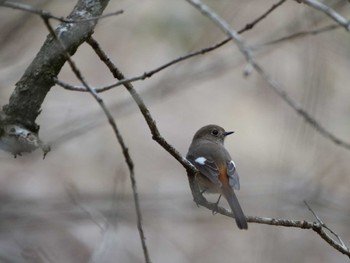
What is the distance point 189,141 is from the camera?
921 centimetres

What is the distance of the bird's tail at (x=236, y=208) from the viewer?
3990 millimetres

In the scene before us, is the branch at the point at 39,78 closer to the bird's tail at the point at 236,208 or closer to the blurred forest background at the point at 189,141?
the blurred forest background at the point at 189,141

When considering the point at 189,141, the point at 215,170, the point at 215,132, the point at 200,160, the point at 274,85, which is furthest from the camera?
the point at 189,141

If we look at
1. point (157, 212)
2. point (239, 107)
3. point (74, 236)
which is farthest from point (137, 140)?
point (157, 212)

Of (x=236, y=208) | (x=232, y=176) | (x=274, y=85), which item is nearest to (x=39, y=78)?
(x=274, y=85)

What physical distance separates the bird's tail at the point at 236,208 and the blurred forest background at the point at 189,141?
0.22 m

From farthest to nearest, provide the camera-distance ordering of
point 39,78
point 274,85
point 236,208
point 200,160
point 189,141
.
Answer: point 189,141 → point 200,160 → point 236,208 → point 39,78 → point 274,85

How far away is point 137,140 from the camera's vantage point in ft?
30.9

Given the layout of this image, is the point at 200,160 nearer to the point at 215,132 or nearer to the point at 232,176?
the point at 232,176

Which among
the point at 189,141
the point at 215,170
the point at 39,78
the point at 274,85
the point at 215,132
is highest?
the point at 189,141

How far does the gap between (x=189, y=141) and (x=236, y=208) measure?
501 cm

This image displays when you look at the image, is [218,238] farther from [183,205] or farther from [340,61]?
[183,205]

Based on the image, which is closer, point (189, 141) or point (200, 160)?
point (200, 160)

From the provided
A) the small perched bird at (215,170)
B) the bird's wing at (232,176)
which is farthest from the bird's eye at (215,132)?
the bird's wing at (232,176)
